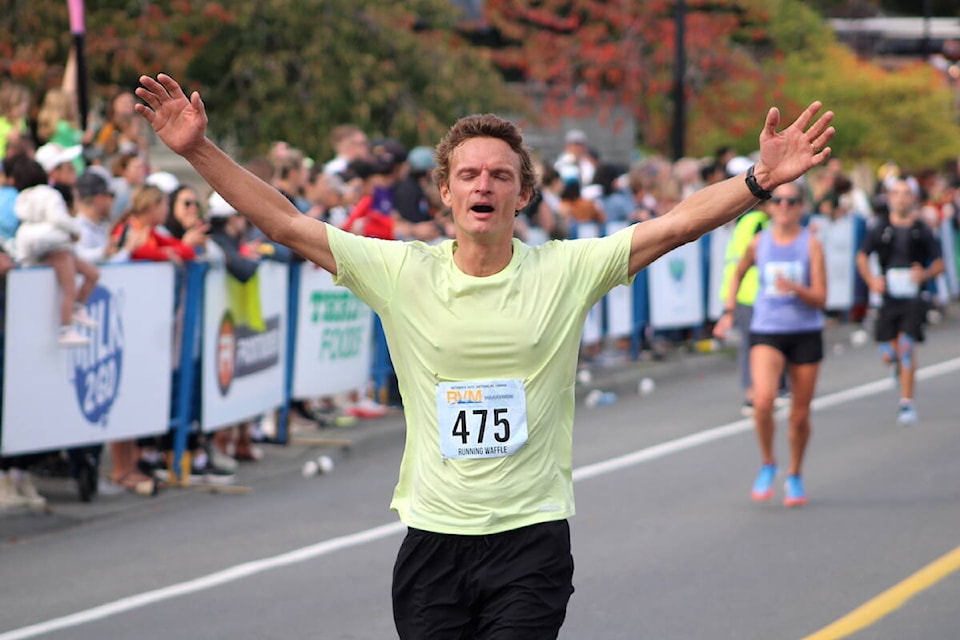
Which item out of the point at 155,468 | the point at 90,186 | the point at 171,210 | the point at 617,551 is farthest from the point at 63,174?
the point at 617,551

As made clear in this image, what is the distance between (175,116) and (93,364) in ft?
19.9

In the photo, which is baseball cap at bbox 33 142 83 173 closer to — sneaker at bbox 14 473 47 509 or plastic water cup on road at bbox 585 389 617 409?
sneaker at bbox 14 473 47 509

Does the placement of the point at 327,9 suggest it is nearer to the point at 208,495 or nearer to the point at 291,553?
the point at 208,495

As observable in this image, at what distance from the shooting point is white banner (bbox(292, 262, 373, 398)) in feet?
43.1

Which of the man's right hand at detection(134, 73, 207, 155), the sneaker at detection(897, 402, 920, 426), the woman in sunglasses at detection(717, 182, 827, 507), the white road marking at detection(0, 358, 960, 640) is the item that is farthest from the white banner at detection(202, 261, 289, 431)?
the man's right hand at detection(134, 73, 207, 155)

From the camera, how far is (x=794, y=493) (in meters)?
10.7

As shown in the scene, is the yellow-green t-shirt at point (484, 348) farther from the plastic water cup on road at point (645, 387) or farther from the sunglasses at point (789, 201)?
the plastic water cup on road at point (645, 387)

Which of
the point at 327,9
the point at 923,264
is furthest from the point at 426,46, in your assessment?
the point at 923,264

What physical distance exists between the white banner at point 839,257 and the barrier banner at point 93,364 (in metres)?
13.3

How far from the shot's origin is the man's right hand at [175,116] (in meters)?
4.64

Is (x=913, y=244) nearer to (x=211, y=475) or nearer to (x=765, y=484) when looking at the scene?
(x=765, y=484)

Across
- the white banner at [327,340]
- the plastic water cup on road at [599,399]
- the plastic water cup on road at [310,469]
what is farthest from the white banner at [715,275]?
the plastic water cup on road at [310,469]

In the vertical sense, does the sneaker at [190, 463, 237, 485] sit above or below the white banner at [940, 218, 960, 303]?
below

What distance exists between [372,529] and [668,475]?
267 cm
